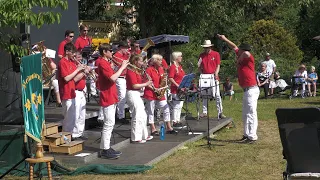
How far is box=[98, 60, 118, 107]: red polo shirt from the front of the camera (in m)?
10.3

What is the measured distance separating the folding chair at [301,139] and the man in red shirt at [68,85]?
5013mm

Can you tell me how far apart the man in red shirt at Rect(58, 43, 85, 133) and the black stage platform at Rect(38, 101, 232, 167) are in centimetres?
57

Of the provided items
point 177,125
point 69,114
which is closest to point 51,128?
point 69,114

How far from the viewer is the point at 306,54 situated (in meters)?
45.5

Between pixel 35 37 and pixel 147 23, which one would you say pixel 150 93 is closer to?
pixel 35 37

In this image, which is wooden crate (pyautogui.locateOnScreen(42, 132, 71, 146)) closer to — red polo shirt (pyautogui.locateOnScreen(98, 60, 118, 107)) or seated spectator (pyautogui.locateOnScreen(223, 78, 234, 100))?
red polo shirt (pyautogui.locateOnScreen(98, 60, 118, 107))

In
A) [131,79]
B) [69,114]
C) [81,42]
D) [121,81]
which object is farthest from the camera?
[81,42]

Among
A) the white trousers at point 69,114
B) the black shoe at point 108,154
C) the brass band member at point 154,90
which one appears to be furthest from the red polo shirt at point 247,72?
the white trousers at point 69,114

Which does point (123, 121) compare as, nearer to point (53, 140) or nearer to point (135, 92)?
point (135, 92)

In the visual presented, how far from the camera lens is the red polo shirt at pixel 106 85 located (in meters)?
10.3

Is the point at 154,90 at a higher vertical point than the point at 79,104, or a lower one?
higher

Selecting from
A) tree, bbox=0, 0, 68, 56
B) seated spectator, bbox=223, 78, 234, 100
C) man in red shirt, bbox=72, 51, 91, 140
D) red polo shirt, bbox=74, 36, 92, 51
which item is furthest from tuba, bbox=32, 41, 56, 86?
seated spectator, bbox=223, 78, 234, 100

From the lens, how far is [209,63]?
15477 mm

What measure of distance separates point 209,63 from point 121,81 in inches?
114
